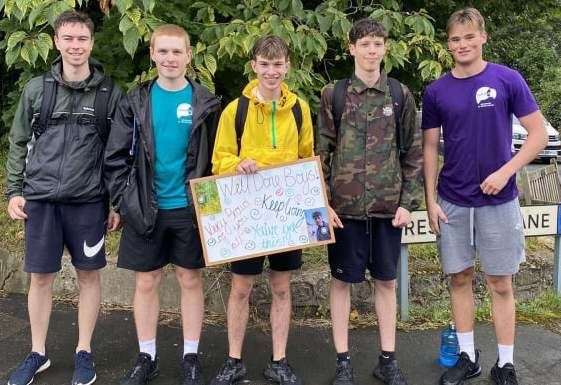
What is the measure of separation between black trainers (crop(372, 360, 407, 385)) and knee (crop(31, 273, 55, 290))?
200 cm

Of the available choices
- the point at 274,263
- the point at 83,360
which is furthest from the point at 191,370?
the point at 274,263

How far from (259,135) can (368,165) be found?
606 millimetres

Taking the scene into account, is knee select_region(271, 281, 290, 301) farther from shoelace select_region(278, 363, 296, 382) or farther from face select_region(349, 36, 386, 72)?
face select_region(349, 36, 386, 72)

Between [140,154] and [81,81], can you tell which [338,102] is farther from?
[81,81]

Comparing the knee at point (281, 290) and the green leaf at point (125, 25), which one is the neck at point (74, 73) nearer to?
the green leaf at point (125, 25)

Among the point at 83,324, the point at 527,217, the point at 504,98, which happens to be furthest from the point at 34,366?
the point at 527,217

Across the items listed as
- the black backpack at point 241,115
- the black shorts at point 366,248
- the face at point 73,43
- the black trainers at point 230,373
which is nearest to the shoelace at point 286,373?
the black trainers at point 230,373

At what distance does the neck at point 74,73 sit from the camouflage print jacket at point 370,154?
1.33 meters

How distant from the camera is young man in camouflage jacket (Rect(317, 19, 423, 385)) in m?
3.34

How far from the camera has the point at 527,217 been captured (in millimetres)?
4629

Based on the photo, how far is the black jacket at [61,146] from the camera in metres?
3.41

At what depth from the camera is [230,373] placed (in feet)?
11.8

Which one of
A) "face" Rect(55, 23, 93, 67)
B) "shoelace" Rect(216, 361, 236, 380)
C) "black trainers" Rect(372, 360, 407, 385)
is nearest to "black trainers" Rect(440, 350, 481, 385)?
"black trainers" Rect(372, 360, 407, 385)

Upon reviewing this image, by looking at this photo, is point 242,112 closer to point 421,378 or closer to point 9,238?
point 421,378
